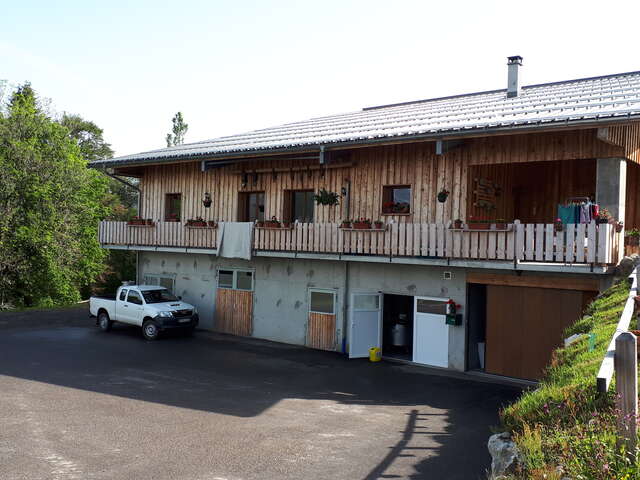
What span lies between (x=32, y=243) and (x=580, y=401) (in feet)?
107

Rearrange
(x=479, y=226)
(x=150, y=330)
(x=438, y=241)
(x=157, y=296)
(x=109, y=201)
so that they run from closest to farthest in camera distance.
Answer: (x=479, y=226) → (x=438, y=241) → (x=150, y=330) → (x=157, y=296) → (x=109, y=201)

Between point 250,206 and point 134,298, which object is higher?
point 250,206

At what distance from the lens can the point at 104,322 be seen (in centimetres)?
2125

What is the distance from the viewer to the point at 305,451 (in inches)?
342

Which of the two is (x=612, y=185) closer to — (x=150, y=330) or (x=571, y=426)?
(x=571, y=426)

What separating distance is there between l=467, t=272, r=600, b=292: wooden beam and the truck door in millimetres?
11289

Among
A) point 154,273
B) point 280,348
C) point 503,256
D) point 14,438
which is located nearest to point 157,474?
point 14,438

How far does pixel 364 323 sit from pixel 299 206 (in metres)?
4.89

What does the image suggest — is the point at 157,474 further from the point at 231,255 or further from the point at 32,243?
the point at 32,243

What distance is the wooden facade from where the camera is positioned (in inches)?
564

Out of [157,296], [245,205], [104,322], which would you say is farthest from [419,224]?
[104,322]

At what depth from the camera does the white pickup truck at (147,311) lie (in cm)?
1923

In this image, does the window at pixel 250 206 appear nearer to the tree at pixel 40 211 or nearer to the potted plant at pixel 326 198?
the potted plant at pixel 326 198

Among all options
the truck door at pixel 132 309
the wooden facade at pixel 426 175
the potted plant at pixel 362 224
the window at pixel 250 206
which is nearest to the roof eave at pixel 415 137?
the wooden facade at pixel 426 175
